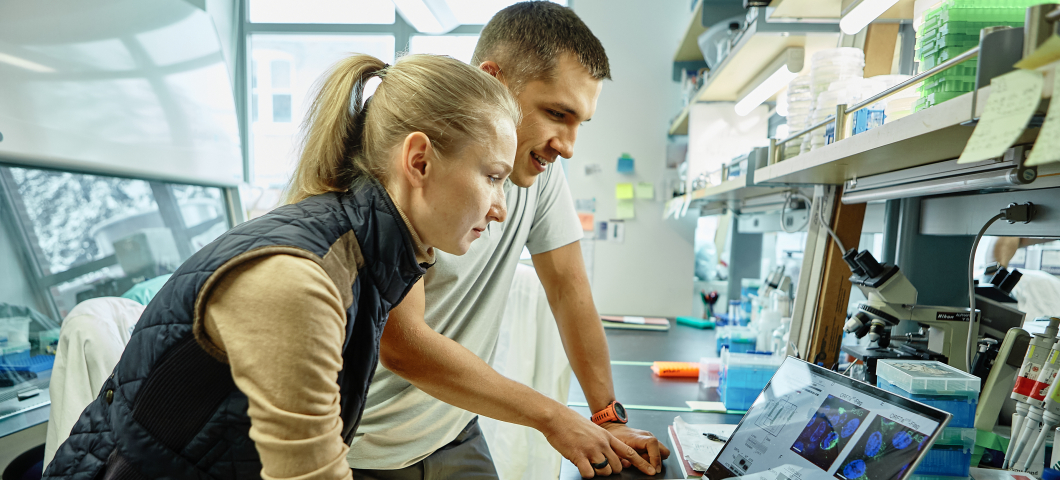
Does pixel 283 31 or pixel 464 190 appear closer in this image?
pixel 464 190

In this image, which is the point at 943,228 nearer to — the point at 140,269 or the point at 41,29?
the point at 41,29

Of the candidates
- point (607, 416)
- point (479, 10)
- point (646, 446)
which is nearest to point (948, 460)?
point (646, 446)

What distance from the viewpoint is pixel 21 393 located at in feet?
5.90

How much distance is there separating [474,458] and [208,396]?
0.73m

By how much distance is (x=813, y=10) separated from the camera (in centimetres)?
149

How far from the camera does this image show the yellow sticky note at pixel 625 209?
357 cm

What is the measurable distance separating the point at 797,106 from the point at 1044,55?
943mm

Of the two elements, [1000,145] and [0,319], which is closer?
[1000,145]

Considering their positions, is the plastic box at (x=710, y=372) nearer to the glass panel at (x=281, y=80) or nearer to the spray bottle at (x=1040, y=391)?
the spray bottle at (x=1040, y=391)

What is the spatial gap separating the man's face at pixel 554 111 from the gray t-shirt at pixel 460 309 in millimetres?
158

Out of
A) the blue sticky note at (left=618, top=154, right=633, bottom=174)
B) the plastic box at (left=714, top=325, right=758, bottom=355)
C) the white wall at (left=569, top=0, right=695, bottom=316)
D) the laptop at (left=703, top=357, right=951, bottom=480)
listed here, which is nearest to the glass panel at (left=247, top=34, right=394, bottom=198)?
the white wall at (left=569, top=0, right=695, bottom=316)

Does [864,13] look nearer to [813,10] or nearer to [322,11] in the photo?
[813,10]

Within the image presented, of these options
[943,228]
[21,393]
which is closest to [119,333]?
[21,393]

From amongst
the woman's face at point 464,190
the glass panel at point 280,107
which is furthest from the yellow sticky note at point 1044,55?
the glass panel at point 280,107
